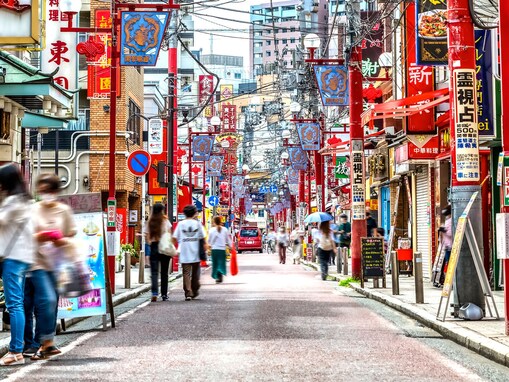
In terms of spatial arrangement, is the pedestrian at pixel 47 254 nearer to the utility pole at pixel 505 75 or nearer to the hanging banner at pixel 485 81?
the utility pole at pixel 505 75

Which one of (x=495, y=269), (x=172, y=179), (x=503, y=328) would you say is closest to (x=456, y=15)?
(x=503, y=328)

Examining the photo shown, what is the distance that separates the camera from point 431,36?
75.1 ft

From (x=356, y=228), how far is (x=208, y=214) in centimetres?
4970

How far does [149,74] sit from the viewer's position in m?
95.2

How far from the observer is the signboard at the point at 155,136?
39.1m

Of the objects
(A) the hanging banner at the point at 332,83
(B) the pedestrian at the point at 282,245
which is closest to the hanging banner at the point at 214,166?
(B) the pedestrian at the point at 282,245

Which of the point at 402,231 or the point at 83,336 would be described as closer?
the point at 83,336

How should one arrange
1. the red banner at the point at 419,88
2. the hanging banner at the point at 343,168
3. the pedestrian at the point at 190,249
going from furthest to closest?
the hanging banner at the point at 343,168, the red banner at the point at 419,88, the pedestrian at the point at 190,249

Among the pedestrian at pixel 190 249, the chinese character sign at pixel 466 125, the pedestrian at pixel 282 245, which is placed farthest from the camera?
the pedestrian at pixel 282 245

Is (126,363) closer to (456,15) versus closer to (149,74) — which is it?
(456,15)

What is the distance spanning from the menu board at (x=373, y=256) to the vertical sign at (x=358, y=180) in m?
3.31

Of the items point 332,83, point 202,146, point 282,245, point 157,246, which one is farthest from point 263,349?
point 282,245

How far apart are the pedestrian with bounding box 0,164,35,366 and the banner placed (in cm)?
1200

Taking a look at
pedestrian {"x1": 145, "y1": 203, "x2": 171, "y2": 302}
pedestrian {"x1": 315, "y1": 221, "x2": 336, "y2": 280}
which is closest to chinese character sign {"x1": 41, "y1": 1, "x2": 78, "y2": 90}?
pedestrian {"x1": 145, "y1": 203, "x2": 171, "y2": 302}
